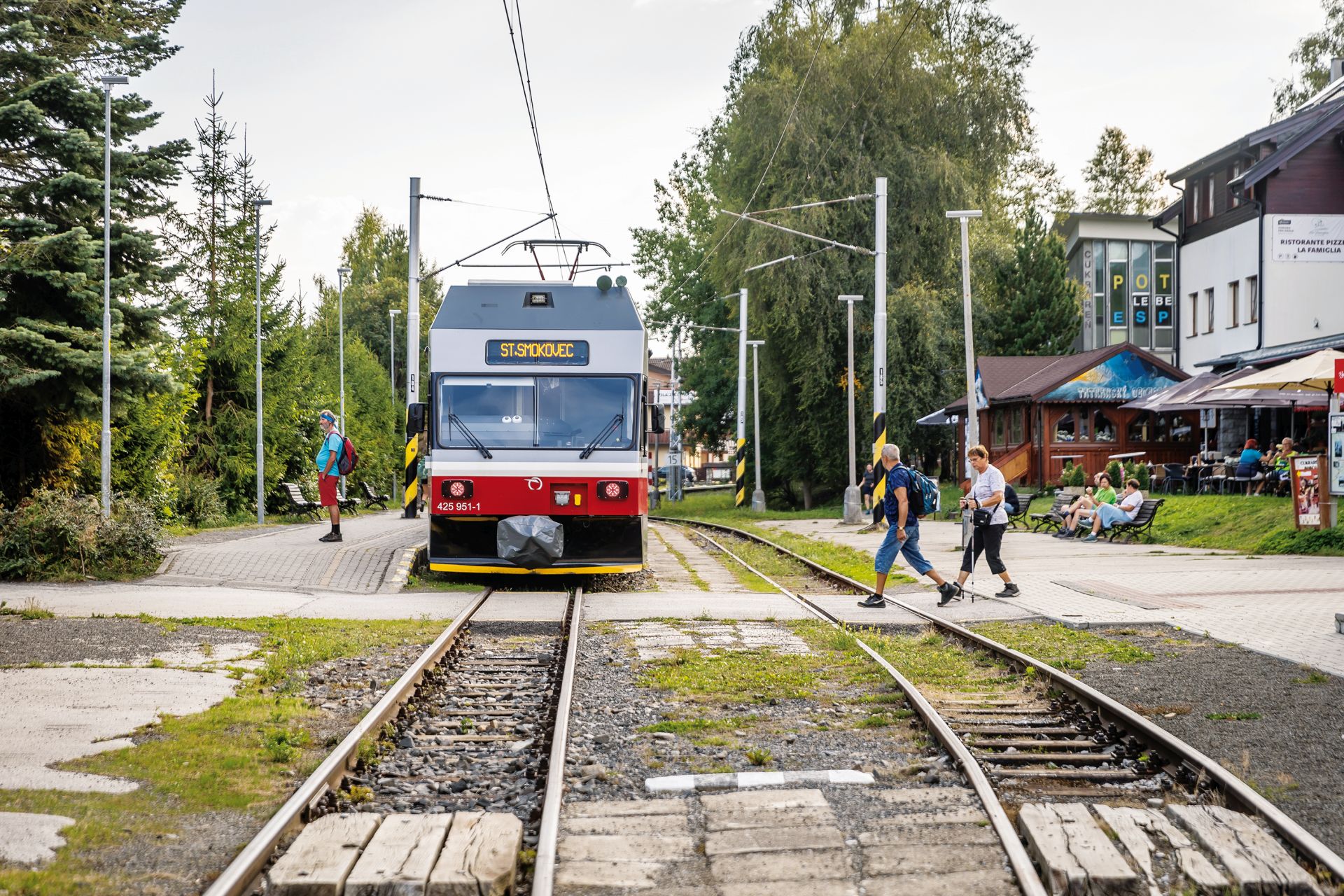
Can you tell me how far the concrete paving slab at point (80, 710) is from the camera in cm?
630

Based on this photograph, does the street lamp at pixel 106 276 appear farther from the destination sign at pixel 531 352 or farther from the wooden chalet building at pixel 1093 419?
the wooden chalet building at pixel 1093 419

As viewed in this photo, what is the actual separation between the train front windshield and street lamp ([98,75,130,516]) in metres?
6.88

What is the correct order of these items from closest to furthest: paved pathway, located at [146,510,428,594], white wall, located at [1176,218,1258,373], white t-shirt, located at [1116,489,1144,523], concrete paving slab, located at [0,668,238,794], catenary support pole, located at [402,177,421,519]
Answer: concrete paving slab, located at [0,668,238,794], paved pathway, located at [146,510,428,594], white t-shirt, located at [1116,489,1144,523], catenary support pole, located at [402,177,421,519], white wall, located at [1176,218,1258,373]

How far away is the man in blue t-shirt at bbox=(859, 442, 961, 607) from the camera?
14.4 metres

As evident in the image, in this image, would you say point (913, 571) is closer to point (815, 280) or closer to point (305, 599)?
point (305, 599)

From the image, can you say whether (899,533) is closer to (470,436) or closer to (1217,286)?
(470,436)

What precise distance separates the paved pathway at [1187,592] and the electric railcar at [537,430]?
3739mm

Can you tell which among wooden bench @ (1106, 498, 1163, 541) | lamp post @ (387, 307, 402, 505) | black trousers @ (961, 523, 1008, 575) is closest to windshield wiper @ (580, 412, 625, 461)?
black trousers @ (961, 523, 1008, 575)

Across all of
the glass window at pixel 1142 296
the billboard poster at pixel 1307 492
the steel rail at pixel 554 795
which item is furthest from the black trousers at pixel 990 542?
the glass window at pixel 1142 296

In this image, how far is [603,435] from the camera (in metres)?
15.5

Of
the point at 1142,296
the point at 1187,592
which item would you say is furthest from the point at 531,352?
the point at 1142,296

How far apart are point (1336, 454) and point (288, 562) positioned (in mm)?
13973

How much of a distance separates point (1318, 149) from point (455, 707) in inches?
1316

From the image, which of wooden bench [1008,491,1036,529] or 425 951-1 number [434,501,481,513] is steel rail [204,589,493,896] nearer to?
425 951-1 number [434,501,481,513]
